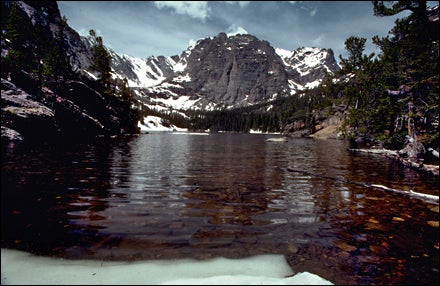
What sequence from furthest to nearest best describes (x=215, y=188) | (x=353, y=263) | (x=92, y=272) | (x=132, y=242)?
1. (x=215, y=188)
2. (x=132, y=242)
3. (x=353, y=263)
4. (x=92, y=272)

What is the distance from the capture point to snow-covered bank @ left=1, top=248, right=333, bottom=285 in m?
3.65

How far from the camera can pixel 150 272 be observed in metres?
3.98

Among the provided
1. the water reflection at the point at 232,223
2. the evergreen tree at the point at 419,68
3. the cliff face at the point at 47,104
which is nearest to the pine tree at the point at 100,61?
the cliff face at the point at 47,104

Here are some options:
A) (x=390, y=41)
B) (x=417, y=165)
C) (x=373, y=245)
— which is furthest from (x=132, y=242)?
(x=390, y=41)

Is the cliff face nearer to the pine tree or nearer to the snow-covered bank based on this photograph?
the pine tree

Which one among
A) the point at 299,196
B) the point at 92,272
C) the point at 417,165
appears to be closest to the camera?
the point at 92,272

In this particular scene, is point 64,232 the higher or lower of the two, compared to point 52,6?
lower

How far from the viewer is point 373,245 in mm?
5402

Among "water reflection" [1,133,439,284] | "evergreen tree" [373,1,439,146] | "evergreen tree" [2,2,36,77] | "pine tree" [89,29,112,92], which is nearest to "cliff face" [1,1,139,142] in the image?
"evergreen tree" [2,2,36,77]

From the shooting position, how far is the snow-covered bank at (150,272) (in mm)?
3652

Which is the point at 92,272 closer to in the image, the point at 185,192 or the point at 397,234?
the point at 185,192

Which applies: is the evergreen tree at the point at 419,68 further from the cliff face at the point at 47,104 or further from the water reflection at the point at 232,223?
the cliff face at the point at 47,104

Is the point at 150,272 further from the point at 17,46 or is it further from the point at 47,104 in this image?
the point at 17,46

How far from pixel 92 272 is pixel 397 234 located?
6639mm
